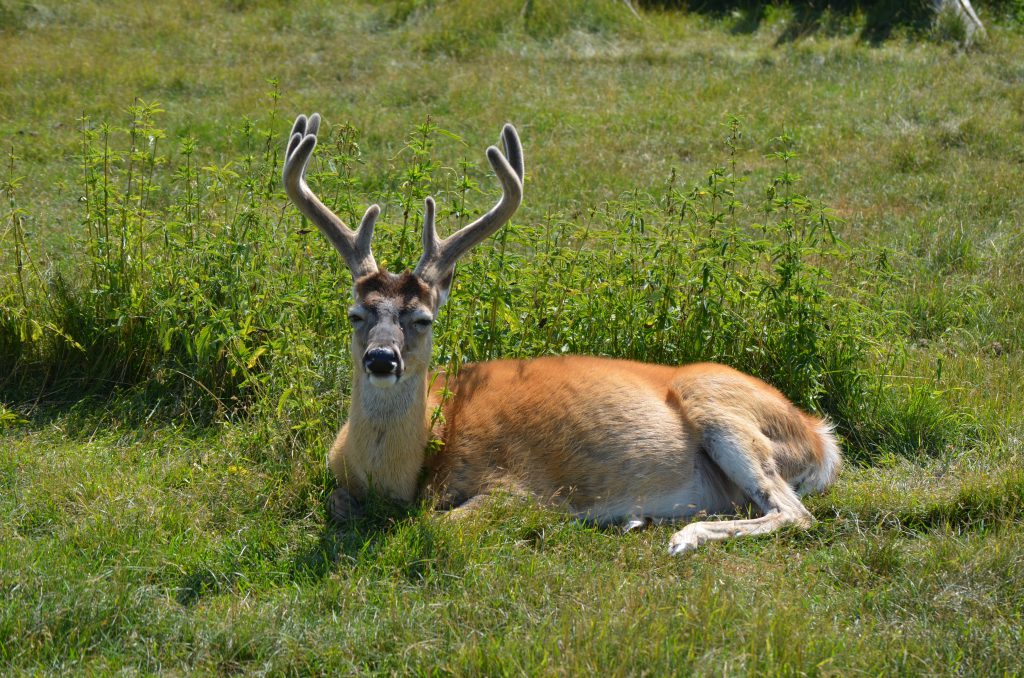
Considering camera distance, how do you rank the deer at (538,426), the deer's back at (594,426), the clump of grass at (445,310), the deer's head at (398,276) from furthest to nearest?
the clump of grass at (445,310) → the deer's back at (594,426) → the deer at (538,426) → the deer's head at (398,276)

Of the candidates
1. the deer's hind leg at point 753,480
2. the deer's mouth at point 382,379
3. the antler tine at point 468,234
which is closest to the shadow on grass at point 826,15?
the deer's hind leg at point 753,480

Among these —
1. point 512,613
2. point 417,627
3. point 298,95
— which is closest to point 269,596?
point 417,627

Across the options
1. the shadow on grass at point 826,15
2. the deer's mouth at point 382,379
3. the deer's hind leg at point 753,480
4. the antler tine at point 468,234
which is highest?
the shadow on grass at point 826,15

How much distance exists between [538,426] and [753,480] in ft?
3.40

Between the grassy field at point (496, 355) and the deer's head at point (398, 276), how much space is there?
61 cm

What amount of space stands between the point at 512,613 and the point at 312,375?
1834mm

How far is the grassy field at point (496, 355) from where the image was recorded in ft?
13.2

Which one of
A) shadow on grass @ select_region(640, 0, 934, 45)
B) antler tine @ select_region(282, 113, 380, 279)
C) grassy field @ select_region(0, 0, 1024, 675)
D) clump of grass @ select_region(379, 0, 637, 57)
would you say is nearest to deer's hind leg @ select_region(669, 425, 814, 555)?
grassy field @ select_region(0, 0, 1024, 675)

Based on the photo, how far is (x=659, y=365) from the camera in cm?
600

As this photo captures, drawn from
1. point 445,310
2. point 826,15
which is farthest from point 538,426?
point 826,15

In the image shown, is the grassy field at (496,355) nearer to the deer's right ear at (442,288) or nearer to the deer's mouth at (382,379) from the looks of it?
the deer's right ear at (442,288)

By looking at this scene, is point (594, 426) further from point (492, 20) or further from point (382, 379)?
point (492, 20)

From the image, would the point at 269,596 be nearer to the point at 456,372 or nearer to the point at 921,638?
the point at 456,372

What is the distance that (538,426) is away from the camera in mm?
5332
